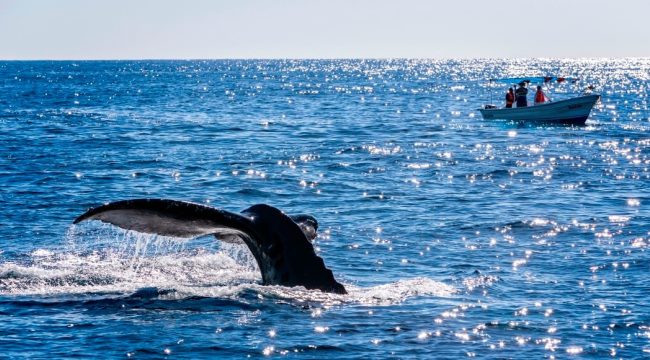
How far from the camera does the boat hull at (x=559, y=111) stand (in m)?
47.9

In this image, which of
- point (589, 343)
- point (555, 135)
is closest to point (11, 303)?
point (589, 343)

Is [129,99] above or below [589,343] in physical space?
above

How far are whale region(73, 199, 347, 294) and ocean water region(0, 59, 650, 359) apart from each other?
0.50 meters

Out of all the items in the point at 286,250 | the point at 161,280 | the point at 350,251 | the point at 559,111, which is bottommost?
the point at 350,251

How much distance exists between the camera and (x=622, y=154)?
116ft

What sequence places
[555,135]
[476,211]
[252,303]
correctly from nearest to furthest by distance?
[252,303] → [476,211] → [555,135]

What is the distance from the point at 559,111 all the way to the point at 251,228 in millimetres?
39680

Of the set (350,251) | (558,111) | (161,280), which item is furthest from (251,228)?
(558,111)

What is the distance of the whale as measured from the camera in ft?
31.6

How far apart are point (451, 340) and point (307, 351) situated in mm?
1658

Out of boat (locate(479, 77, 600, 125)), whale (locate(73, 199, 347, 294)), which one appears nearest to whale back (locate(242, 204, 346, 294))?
whale (locate(73, 199, 347, 294))

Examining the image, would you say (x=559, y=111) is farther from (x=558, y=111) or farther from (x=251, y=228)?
(x=251, y=228)

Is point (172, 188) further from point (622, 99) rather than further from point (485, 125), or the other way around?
point (622, 99)

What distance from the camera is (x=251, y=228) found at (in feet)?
34.7
